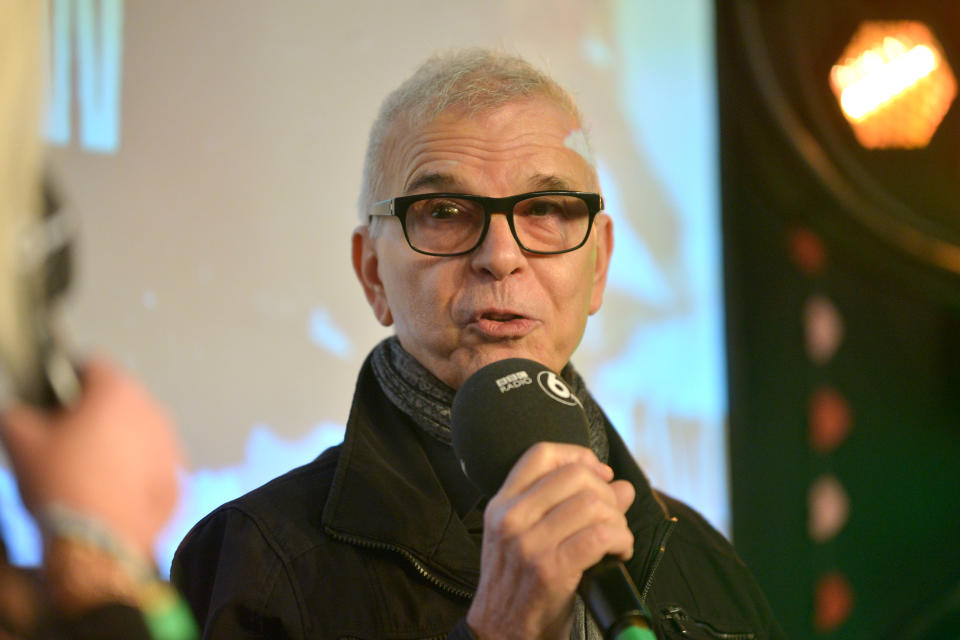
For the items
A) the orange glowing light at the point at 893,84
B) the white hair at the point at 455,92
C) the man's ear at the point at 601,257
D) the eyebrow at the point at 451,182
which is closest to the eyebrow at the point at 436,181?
the eyebrow at the point at 451,182

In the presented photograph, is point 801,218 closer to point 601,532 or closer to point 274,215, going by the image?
point 274,215

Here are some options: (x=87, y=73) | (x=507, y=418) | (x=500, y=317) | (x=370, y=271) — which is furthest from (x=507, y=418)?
(x=87, y=73)

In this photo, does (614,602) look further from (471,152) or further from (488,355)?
(471,152)

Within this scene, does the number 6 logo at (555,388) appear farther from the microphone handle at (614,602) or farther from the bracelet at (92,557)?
the bracelet at (92,557)

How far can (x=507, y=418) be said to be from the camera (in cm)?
109

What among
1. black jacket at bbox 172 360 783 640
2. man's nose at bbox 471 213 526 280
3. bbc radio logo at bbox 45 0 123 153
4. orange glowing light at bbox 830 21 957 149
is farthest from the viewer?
orange glowing light at bbox 830 21 957 149

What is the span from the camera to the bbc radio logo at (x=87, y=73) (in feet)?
5.56

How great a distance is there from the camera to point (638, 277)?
7.90 feet

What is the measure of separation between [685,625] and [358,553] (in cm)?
59

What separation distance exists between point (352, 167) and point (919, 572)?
2.09 meters

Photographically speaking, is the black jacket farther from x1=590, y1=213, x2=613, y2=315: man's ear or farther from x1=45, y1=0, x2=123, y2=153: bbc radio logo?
x1=45, y1=0, x2=123, y2=153: bbc radio logo

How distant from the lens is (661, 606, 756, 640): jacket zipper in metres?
1.54

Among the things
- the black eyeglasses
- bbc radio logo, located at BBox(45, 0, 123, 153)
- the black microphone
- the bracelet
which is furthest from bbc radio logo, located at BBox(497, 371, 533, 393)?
bbc radio logo, located at BBox(45, 0, 123, 153)

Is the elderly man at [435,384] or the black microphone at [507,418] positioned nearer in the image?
the black microphone at [507,418]
